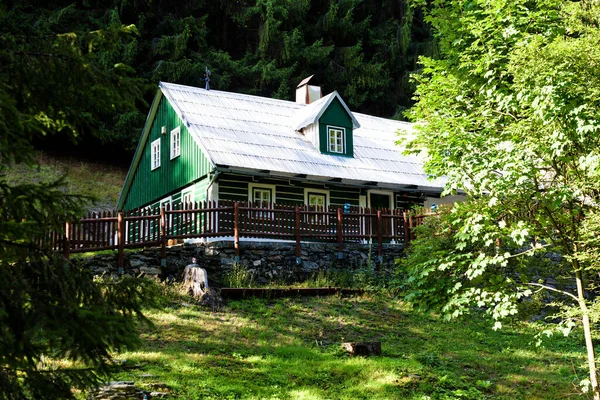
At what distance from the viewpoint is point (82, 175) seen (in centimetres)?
3412

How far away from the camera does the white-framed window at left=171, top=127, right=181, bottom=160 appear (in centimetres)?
2378

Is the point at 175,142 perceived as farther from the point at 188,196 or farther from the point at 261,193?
the point at 261,193

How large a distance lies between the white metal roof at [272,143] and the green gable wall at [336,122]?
0.32 m

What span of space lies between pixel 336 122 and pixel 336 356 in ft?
43.5

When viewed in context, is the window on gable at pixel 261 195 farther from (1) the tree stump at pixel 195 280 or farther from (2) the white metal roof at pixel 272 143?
(1) the tree stump at pixel 195 280

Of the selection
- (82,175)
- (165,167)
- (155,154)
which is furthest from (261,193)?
(82,175)

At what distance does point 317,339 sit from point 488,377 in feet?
11.3

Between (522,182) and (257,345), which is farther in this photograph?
(257,345)

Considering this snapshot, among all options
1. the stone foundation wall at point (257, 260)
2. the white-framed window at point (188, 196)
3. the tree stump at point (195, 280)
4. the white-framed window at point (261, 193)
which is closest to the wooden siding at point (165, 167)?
the white-framed window at point (188, 196)

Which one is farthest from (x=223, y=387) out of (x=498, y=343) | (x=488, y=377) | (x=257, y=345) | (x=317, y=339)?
(x=498, y=343)

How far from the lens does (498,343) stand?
15.4 metres

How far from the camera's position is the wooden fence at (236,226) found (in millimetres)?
17219

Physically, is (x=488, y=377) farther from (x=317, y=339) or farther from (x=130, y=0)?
(x=130, y=0)

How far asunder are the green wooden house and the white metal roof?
0.14 feet
